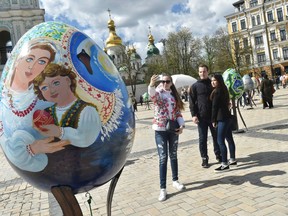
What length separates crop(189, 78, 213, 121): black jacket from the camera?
6094 mm

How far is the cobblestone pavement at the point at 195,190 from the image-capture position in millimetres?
4184

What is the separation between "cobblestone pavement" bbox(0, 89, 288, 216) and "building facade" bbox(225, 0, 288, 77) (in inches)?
2025

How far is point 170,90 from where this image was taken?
5.01 meters

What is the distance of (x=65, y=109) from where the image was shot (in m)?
2.25

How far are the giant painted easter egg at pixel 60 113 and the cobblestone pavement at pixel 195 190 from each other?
2.16 m

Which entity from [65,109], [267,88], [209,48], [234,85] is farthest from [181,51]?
[65,109]

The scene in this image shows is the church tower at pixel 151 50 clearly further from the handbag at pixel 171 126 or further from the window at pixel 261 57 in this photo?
the handbag at pixel 171 126

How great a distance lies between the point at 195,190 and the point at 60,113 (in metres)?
3.26

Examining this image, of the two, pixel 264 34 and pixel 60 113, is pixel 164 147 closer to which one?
pixel 60 113

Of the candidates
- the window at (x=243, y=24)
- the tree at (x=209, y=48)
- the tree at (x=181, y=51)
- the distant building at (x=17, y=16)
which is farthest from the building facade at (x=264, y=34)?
the distant building at (x=17, y=16)

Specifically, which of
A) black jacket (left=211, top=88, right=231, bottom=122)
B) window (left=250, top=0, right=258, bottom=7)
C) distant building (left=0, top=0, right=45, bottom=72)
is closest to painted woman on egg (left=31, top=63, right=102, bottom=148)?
black jacket (left=211, top=88, right=231, bottom=122)

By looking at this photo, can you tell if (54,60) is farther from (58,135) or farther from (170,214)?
(170,214)

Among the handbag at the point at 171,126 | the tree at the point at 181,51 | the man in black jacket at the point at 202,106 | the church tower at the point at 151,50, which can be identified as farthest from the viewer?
the church tower at the point at 151,50

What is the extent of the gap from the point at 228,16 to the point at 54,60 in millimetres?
66842
